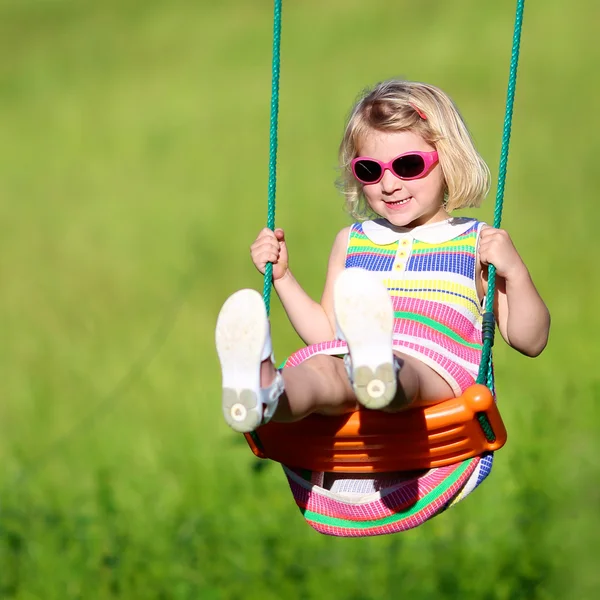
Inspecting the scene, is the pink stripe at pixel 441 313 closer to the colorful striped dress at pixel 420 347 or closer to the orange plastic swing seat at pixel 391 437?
the colorful striped dress at pixel 420 347

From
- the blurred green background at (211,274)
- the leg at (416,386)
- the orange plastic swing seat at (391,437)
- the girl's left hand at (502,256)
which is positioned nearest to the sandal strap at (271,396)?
the leg at (416,386)

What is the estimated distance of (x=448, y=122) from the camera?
3.46 meters

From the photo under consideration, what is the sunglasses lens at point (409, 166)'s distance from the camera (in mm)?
3420

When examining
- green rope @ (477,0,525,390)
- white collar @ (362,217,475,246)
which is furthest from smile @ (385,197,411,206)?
green rope @ (477,0,525,390)

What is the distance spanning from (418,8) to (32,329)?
5.02 metres

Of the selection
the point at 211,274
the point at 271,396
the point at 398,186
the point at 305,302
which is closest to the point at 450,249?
the point at 398,186

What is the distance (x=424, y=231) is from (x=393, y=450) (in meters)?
0.60

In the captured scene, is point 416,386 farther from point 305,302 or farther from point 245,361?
point 305,302

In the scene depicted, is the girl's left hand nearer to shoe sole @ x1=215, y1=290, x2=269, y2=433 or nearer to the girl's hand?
the girl's hand

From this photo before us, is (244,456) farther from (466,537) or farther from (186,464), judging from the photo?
(466,537)

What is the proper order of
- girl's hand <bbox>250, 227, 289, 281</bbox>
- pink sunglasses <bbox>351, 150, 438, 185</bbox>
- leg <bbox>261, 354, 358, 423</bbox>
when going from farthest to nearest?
girl's hand <bbox>250, 227, 289, 281</bbox> → pink sunglasses <bbox>351, 150, 438, 185</bbox> → leg <bbox>261, 354, 358, 423</bbox>

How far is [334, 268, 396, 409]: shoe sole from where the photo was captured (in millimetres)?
2834

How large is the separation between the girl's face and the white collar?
0.05 metres

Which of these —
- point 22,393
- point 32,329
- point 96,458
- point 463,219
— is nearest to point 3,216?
point 32,329
